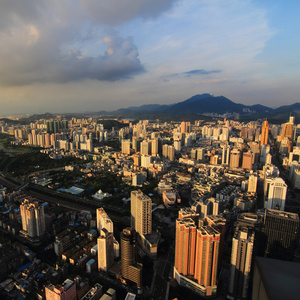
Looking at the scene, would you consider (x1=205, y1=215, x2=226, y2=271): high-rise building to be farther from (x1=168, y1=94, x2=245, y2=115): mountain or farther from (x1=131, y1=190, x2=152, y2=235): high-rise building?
(x1=168, y1=94, x2=245, y2=115): mountain

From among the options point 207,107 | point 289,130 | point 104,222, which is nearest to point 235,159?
point 289,130

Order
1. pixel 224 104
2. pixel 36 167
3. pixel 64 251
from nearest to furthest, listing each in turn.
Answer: pixel 64 251, pixel 36 167, pixel 224 104

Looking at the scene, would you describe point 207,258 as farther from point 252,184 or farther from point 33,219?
point 252,184

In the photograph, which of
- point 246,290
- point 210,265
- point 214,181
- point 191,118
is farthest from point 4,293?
point 191,118

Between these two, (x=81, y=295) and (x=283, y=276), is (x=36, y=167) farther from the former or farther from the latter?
(x=283, y=276)

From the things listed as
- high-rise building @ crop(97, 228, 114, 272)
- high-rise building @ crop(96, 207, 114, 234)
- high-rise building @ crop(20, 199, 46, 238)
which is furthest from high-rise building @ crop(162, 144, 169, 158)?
high-rise building @ crop(97, 228, 114, 272)

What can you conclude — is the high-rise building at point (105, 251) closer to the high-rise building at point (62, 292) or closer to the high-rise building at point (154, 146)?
the high-rise building at point (62, 292)
